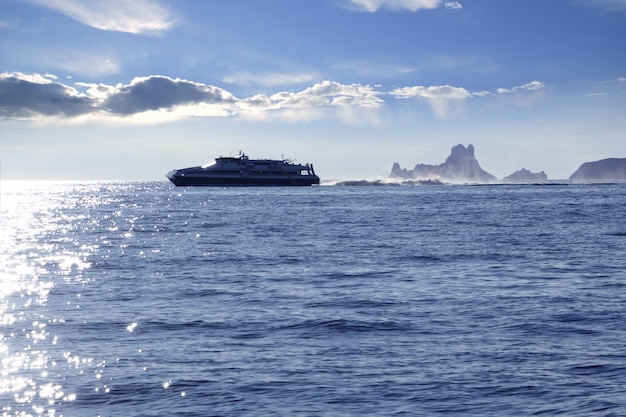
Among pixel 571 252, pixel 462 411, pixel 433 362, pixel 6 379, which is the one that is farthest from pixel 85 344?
pixel 571 252

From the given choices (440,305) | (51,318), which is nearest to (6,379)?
(51,318)

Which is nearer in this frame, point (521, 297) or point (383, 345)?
point (383, 345)

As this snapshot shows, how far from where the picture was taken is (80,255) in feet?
145

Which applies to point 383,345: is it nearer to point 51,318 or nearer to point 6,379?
point 6,379

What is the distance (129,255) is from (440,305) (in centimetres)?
2759

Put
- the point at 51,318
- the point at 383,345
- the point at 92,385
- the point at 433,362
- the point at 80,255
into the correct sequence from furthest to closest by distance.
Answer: the point at 80,255 → the point at 51,318 → the point at 383,345 → the point at 433,362 → the point at 92,385

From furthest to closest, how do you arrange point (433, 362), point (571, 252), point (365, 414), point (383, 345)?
point (571, 252), point (383, 345), point (433, 362), point (365, 414)

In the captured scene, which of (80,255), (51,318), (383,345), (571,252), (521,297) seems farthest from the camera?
(80,255)

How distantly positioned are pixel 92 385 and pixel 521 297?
57.0ft

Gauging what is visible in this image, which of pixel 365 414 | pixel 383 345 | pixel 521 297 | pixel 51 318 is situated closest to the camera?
pixel 365 414

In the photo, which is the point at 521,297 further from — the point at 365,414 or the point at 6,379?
the point at 6,379

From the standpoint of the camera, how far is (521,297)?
994 inches

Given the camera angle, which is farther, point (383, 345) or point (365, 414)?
point (383, 345)

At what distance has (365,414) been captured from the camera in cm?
1267
